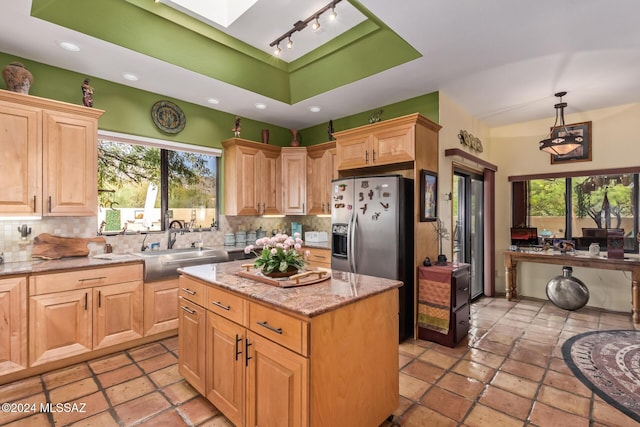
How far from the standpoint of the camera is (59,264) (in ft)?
9.22

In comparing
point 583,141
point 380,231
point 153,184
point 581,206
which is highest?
point 583,141

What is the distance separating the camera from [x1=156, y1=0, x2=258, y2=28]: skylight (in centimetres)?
291

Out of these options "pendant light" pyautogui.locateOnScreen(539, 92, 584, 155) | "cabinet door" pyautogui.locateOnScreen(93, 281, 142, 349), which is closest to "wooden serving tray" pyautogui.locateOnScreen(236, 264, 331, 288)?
"cabinet door" pyautogui.locateOnScreen(93, 281, 142, 349)

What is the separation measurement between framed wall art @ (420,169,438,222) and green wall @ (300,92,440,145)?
0.71 metres

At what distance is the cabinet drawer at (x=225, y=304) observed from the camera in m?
1.86

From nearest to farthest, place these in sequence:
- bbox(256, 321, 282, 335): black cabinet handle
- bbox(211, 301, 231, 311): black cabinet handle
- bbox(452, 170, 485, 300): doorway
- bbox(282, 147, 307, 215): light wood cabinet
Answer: bbox(256, 321, 282, 335): black cabinet handle, bbox(211, 301, 231, 311): black cabinet handle, bbox(452, 170, 485, 300): doorway, bbox(282, 147, 307, 215): light wood cabinet

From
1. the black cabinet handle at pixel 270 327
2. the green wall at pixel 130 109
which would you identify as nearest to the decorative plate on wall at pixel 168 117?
the green wall at pixel 130 109

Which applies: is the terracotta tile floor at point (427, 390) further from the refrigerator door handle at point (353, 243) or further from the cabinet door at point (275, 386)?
the refrigerator door handle at point (353, 243)

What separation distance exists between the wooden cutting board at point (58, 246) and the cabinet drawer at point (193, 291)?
1.62 m

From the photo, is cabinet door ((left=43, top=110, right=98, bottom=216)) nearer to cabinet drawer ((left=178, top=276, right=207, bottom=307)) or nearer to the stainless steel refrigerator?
cabinet drawer ((left=178, top=276, right=207, bottom=307))

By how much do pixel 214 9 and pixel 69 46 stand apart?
1330 mm

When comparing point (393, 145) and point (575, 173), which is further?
point (575, 173)

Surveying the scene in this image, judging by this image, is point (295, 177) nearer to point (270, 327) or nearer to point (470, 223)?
point (470, 223)

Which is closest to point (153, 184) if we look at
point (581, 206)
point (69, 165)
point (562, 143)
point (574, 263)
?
point (69, 165)
